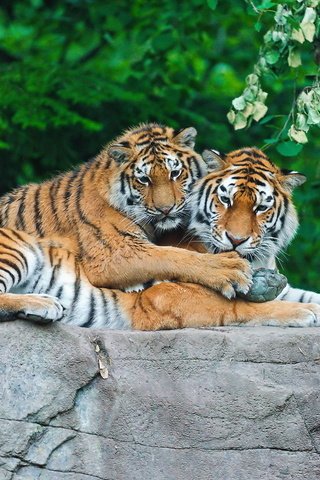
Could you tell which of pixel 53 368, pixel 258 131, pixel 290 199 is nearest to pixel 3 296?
pixel 53 368

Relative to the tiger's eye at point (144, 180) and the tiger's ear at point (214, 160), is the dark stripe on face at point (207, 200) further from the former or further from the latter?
the tiger's eye at point (144, 180)

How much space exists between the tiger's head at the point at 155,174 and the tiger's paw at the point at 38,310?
1162mm

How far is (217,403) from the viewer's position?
4816 millimetres

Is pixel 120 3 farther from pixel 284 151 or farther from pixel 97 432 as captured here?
pixel 97 432

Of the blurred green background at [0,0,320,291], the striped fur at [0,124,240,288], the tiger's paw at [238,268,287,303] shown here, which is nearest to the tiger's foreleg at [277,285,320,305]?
the tiger's paw at [238,268,287,303]

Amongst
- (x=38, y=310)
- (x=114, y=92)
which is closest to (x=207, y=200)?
(x=38, y=310)

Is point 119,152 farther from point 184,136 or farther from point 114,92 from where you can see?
point 114,92

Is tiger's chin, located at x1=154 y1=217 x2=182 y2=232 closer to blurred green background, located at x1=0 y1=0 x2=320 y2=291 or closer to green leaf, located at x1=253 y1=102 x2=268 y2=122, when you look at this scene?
green leaf, located at x1=253 y1=102 x2=268 y2=122

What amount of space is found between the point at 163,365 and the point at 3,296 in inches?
32.3

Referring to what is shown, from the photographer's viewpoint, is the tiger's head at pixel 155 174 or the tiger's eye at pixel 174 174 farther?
the tiger's eye at pixel 174 174

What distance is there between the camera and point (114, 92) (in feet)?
27.7

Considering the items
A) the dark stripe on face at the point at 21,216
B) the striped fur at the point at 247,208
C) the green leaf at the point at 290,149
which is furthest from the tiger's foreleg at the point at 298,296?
the dark stripe on face at the point at 21,216

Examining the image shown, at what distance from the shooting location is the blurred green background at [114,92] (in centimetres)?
823

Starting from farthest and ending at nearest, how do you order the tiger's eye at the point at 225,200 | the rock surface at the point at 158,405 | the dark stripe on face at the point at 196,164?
the dark stripe on face at the point at 196,164 < the tiger's eye at the point at 225,200 < the rock surface at the point at 158,405
